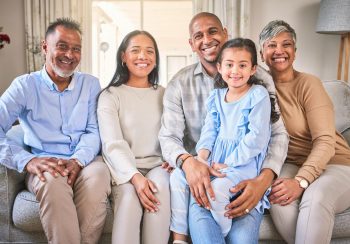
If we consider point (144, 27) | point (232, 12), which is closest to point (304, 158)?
point (232, 12)

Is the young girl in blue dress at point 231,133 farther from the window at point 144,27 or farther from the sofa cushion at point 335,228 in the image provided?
the window at point 144,27

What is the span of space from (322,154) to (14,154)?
4.51 feet

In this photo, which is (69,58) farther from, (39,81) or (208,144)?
(208,144)

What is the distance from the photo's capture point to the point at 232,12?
359 centimetres

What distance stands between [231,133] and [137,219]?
539 millimetres

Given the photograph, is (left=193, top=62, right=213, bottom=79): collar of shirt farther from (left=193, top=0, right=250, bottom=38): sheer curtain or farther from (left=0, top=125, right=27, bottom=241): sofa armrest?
(left=193, top=0, right=250, bottom=38): sheer curtain

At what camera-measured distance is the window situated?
13.2 ft

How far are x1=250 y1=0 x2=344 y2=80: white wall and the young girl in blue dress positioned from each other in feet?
7.41

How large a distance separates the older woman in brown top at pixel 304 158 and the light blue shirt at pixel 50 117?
36.3 inches

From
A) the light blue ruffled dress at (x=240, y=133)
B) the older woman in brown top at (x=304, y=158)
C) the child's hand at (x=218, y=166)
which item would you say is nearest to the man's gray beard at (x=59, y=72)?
the light blue ruffled dress at (x=240, y=133)

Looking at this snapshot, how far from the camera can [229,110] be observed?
1.59 m

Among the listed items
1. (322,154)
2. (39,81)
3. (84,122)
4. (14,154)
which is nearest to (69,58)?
(39,81)

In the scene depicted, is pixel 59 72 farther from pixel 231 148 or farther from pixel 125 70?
pixel 231 148

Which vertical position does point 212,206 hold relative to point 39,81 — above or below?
below
